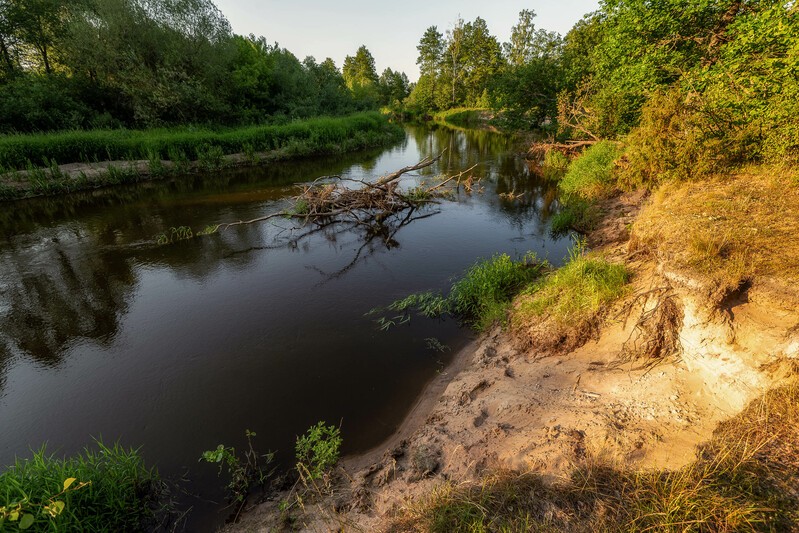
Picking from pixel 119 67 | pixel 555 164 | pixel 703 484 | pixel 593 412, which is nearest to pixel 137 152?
pixel 119 67

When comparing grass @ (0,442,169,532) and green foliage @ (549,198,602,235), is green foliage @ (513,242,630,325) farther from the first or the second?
grass @ (0,442,169,532)

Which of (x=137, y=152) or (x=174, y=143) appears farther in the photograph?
(x=174, y=143)

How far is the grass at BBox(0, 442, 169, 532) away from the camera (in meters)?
3.63

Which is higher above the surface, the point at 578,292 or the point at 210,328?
the point at 578,292

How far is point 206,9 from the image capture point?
33.3 m

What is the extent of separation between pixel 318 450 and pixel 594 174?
16608 mm

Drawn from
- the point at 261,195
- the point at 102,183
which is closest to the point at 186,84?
the point at 102,183

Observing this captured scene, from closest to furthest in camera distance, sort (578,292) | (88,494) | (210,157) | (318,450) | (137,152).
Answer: (88,494), (318,450), (578,292), (137,152), (210,157)

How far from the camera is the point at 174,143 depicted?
81.0 feet

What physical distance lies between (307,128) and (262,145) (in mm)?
4708

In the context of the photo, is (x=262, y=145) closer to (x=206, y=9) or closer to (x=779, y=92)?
(x=206, y=9)

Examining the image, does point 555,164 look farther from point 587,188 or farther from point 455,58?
→ point 455,58

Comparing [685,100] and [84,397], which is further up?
[685,100]

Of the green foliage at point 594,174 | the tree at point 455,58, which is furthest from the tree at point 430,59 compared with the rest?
the green foliage at point 594,174
